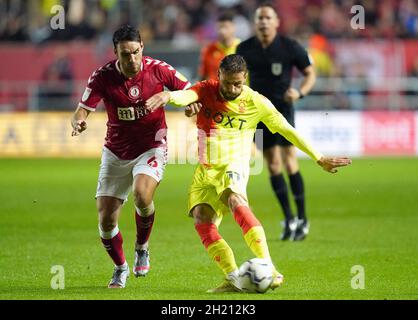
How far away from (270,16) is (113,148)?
386 centimetres

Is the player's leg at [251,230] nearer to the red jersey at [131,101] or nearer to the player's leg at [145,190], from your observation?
the player's leg at [145,190]

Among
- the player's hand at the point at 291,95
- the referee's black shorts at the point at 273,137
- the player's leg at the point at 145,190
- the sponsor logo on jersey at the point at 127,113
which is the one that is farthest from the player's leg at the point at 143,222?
the referee's black shorts at the point at 273,137

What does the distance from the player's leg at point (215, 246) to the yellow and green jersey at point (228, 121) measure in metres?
0.41

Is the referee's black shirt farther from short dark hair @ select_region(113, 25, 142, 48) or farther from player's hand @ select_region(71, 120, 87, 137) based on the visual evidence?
player's hand @ select_region(71, 120, 87, 137)

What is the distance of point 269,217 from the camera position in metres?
14.2

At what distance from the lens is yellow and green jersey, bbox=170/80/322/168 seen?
8.52 meters

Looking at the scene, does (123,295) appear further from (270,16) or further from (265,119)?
(270,16)

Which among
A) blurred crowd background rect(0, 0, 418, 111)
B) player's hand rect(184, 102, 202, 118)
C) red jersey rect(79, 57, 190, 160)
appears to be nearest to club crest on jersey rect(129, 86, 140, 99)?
red jersey rect(79, 57, 190, 160)

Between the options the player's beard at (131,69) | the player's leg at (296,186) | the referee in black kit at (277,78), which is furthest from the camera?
the referee in black kit at (277,78)

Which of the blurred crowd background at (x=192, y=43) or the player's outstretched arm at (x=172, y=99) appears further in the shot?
the blurred crowd background at (x=192, y=43)

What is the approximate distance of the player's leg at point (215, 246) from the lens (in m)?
8.10

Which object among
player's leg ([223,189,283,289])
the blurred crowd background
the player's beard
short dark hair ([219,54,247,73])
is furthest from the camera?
the blurred crowd background

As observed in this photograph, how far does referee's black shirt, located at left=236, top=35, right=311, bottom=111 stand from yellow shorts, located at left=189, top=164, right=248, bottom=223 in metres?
4.13
